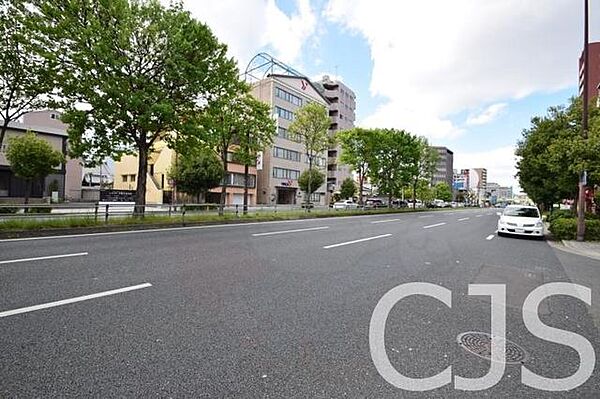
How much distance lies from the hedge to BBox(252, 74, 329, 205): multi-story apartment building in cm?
3722

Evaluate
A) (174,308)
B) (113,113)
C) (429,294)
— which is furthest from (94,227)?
(429,294)

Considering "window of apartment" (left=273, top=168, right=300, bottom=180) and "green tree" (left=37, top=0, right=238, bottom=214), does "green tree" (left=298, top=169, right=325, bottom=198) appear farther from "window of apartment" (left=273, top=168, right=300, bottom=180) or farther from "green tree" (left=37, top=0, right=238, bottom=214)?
"green tree" (left=37, top=0, right=238, bottom=214)

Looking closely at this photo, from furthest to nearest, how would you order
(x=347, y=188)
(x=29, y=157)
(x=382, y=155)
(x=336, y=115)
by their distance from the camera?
(x=336, y=115), (x=347, y=188), (x=382, y=155), (x=29, y=157)

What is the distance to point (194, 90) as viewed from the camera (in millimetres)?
15367

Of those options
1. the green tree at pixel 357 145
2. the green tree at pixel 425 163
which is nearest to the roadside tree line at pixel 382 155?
the green tree at pixel 357 145

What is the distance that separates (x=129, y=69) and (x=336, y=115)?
61.2 metres

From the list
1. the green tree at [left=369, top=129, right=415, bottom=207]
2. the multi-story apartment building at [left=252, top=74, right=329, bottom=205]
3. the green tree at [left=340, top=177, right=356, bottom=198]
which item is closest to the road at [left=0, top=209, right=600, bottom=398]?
the green tree at [left=369, top=129, right=415, bottom=207]

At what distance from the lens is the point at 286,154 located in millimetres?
56000

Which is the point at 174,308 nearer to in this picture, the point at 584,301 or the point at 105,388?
the point at 105,388

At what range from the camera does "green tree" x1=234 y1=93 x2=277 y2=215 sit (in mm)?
21859

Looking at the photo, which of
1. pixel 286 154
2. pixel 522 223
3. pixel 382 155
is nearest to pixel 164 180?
pixel 286 154

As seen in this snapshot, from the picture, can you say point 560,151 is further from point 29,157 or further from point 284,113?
point 284,113

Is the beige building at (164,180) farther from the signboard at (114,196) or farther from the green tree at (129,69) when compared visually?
the green tree at (129,69)

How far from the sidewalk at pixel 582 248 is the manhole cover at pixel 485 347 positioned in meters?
8.77
